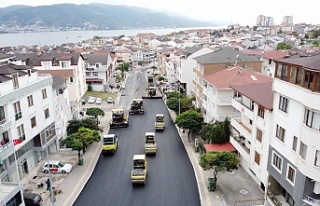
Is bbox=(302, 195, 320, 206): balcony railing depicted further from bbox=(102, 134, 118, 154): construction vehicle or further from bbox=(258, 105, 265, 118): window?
bbox=(102, 134, 118, 154): construction vehicle

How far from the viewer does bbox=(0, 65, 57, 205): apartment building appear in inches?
1073

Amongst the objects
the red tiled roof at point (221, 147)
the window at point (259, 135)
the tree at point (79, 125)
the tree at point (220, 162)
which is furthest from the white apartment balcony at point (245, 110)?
the tree at point (79, 125)

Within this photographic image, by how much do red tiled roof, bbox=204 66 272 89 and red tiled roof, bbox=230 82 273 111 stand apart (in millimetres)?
6841

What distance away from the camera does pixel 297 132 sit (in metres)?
20.5

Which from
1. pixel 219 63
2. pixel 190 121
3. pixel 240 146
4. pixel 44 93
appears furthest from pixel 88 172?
pixel 219 63

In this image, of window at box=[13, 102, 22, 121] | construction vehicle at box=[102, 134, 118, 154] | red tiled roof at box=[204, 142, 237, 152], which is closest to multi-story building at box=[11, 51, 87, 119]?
construction vehicle at box=[102, 134, 118, 154]

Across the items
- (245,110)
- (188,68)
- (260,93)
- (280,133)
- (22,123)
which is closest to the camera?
(280,133)

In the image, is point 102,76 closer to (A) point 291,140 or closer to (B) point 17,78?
(B) point 17,78

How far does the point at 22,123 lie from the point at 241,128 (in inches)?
913

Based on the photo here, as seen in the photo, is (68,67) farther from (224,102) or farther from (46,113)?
(224,102)

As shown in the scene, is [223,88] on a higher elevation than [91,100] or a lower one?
higher

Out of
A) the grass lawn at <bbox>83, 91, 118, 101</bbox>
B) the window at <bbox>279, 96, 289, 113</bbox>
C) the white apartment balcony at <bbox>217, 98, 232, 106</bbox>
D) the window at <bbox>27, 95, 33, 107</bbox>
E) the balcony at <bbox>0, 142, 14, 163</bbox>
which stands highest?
the window at <bbox>279, 96, 289, 113</bbox>

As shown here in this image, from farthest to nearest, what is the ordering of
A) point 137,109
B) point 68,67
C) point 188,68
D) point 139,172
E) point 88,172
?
point 188,68, point 68,67, point 137,109, point 88,172, point 139,172

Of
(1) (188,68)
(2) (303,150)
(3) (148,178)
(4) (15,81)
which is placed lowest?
(3) (148,178)
